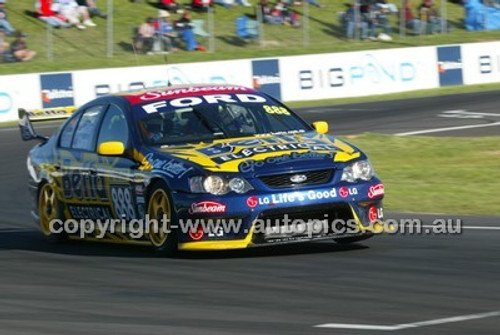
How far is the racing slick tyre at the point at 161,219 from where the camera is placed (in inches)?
373

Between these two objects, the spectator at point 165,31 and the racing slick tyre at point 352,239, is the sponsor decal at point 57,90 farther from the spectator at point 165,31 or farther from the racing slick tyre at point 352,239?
the racing slick tyre at point 352,239

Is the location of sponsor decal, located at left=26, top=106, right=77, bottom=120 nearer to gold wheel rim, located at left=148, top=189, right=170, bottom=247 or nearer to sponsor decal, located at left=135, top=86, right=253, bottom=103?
sponsor decal, located at left=135, top=86, right=253, bottom=103

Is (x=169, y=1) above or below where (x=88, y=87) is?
above

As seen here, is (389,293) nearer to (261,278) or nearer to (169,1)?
(261,278)

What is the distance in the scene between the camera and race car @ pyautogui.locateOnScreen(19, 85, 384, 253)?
9.23m

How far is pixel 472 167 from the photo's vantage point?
16375mm

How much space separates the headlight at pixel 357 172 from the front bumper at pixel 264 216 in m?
0.07

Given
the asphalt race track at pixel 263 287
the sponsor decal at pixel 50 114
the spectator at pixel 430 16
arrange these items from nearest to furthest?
1. the asphalt race track at pixel 263 287
2. the sponsor decal at pixel 50 114
3. the spectator at pixel 430 16

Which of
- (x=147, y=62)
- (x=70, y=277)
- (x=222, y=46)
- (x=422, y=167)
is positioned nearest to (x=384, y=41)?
(x=222, y=46)

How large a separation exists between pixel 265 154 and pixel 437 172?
22.6ft

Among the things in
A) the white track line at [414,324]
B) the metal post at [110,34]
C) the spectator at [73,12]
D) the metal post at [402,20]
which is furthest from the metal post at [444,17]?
the white track line at [414,324]

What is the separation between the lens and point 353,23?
3766 cm

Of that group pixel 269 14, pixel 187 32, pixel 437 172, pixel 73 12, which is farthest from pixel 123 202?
pixel 269 14

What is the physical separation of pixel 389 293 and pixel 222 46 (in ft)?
92.4
